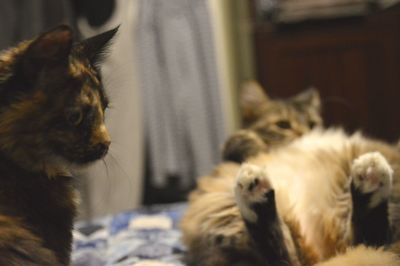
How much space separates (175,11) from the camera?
105 inches

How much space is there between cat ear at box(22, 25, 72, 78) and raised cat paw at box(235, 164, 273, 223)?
50 cm

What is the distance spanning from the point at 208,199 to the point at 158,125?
1389 mm

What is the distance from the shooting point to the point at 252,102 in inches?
77.2

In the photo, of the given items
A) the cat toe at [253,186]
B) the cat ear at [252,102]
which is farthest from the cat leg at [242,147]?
the cat toe at [253,186]

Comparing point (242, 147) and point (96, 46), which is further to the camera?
point (242, 147)

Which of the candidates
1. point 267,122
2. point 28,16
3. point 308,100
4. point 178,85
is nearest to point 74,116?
point 267,122

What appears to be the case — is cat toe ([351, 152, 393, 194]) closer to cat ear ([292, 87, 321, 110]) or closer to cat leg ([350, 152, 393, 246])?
cat leg ([350, 152, 393, 246])

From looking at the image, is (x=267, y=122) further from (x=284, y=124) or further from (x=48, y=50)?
(x=48, y=50)

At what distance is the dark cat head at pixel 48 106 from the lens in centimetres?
89

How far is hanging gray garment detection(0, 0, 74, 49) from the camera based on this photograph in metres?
2.36

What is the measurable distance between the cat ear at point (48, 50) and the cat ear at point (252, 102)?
1125 millimetres

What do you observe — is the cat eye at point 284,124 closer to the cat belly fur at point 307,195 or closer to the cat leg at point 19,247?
the cat belly fur at point 307,195

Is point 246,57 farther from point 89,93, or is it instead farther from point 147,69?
point 89,93

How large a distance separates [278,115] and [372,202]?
769mm
